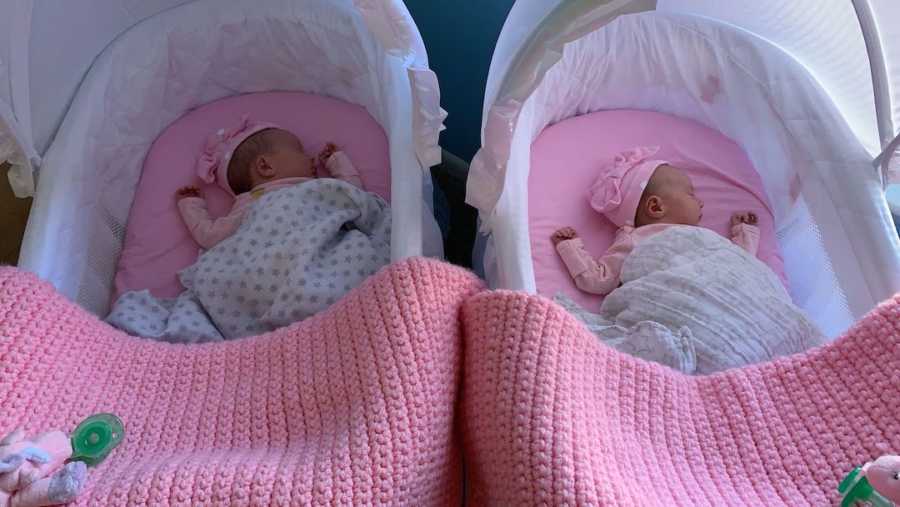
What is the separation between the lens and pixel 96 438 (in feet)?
3.04

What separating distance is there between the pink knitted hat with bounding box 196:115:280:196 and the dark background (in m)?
0.41

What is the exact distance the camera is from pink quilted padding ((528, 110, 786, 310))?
1.34 m

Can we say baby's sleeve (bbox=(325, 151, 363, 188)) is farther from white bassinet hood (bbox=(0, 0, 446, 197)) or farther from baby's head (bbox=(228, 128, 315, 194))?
white bassinet hood (bbox=(0, 0, 446, 197))

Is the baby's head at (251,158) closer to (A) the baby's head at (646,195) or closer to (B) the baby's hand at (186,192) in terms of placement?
(B) the baby's hand at (186,192)

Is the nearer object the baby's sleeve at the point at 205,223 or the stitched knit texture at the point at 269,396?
the stitched knit texture at the point at 269,396

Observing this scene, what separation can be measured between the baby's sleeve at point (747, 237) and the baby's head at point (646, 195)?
7 centimetres

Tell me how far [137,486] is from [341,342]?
0.30 metres

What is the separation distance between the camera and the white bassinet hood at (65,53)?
1.04m

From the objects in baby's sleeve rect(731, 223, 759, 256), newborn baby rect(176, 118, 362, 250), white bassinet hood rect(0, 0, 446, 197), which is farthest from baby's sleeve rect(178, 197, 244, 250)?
baby's sleeve rect(731, 223, 759, 256)

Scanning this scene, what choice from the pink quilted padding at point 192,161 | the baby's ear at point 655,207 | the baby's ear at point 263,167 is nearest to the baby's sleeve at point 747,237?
the baby's ear at point 655,207

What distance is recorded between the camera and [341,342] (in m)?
0.99

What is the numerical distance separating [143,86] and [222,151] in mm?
194

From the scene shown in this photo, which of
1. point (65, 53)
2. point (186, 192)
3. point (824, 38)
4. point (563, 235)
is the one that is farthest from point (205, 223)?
point (824, 38)

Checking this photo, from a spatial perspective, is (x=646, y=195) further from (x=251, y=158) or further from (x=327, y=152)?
(x=251, y=158)
